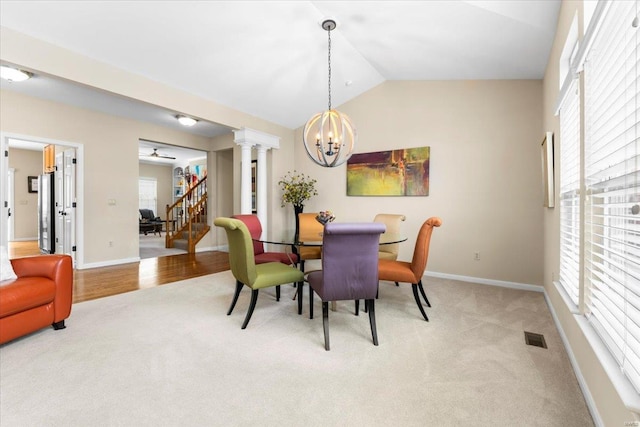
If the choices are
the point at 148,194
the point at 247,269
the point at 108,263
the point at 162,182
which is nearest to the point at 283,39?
the point at 247,269

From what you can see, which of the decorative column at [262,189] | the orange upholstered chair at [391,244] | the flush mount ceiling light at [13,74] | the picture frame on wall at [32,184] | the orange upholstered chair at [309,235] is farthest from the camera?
the picture frame on wall at [32,184]

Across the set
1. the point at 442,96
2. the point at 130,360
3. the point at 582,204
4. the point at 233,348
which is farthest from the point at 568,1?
the point at 130,360

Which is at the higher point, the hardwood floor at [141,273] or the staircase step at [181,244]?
the staircase step at [181,244]

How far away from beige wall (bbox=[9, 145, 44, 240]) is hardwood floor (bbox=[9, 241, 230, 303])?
8.22 ft

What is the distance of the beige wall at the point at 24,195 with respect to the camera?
25.6ft

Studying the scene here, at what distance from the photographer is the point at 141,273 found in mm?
4398

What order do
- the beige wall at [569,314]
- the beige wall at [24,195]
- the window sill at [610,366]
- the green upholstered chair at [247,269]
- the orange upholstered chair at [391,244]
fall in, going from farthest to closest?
1. the beige wall at [24,195]
2. the orange upholstered chair at [391,244]
3. the green upholstered chair at [247,269]
4. the beige wall at [569,314]
5. the window sill at [610,366]

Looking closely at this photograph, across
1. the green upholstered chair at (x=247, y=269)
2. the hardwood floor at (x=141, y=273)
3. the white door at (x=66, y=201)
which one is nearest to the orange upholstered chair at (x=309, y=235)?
the green upholstered chair at (x=247, y=269)

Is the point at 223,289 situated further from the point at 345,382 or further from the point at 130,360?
the point at 345,382

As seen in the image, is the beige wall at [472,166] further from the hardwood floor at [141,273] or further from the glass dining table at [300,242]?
the hardwood floor at [141,273]

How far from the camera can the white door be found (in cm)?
474

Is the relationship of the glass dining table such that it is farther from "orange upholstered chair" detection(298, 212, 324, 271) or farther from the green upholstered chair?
the green upholstered chair

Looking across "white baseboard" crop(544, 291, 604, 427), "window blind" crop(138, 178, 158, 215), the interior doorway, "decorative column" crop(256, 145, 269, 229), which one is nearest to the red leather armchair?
the interior doorway

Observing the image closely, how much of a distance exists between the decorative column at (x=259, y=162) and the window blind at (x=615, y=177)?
420 centimetres
